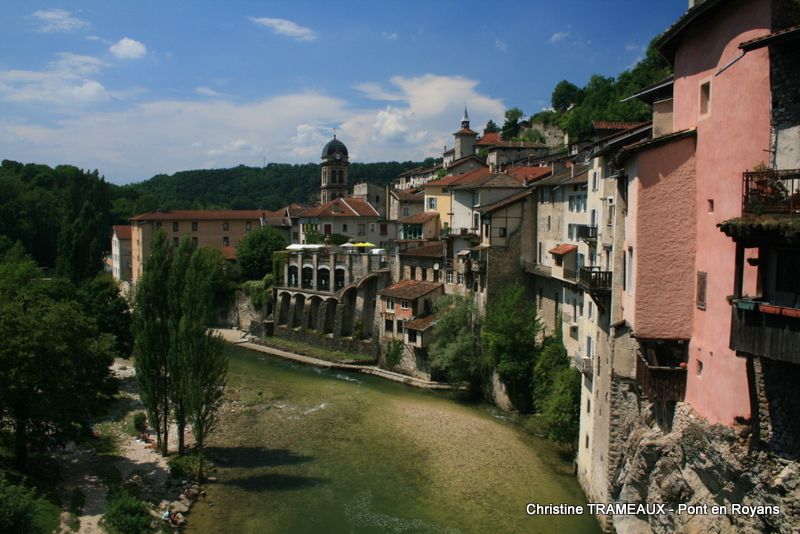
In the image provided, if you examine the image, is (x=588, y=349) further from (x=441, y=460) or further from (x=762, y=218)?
(x=762, y=218)

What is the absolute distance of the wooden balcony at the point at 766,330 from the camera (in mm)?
10555

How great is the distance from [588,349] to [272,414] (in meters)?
18.2

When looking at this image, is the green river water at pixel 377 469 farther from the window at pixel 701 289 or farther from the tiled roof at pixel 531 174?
the tiled roof at pixel 531 174

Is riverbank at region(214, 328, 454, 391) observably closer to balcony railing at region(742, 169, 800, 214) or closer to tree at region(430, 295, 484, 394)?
tree at region(430, 295, 484, 394)

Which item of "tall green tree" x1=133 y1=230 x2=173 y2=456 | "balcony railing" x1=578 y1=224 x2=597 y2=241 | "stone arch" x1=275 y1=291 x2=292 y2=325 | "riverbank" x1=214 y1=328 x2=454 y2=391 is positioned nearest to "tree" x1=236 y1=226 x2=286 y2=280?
"stone arch" x1=275 y1=291 x2=292 y2=325

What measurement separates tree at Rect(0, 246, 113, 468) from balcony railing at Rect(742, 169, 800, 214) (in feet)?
73.5

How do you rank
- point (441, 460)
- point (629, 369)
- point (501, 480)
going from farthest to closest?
point (441, 460)
point (501, 480)
point (629, 369)

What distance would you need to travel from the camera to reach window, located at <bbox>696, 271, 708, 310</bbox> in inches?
559

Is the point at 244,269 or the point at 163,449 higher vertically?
the point at 244,269

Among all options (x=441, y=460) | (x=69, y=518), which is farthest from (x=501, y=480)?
(x=69, y=518)

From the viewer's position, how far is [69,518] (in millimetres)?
21266

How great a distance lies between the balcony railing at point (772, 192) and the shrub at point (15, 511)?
18.8m

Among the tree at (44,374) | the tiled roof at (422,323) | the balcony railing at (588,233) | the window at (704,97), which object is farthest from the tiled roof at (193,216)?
the window at (704,97)

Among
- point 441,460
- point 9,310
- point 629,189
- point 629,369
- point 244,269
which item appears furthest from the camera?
point 244,269
